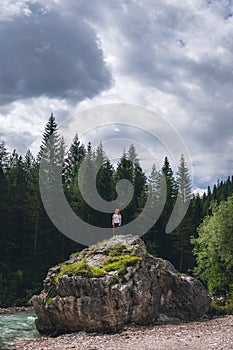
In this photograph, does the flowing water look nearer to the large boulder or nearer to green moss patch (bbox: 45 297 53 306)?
the large boulder

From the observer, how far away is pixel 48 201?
52625mm

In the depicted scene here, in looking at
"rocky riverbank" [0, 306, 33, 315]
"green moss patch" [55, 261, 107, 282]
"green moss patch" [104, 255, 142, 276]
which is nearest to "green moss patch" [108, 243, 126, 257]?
"green moss patch" [104, 255, 142, 276]

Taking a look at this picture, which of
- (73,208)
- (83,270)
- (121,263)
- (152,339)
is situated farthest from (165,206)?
(152,339)

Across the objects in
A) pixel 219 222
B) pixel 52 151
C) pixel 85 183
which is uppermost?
pixel 52 151

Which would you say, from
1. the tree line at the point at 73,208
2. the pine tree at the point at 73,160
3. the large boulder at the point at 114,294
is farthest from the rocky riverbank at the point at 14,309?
the pine tree at the point at 73,160

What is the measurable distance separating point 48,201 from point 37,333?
29283mm

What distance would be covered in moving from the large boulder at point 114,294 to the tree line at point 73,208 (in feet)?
54.8

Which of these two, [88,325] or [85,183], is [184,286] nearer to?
[88,325]

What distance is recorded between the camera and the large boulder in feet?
72.7

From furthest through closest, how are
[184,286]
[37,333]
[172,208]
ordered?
[172,208] < [184,286] < [37,333]

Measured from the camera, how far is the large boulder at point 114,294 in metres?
22.2

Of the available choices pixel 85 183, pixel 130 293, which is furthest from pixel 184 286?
pixel 85 183

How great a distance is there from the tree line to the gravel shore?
20.9 meters

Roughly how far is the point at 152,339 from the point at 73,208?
125 ft
